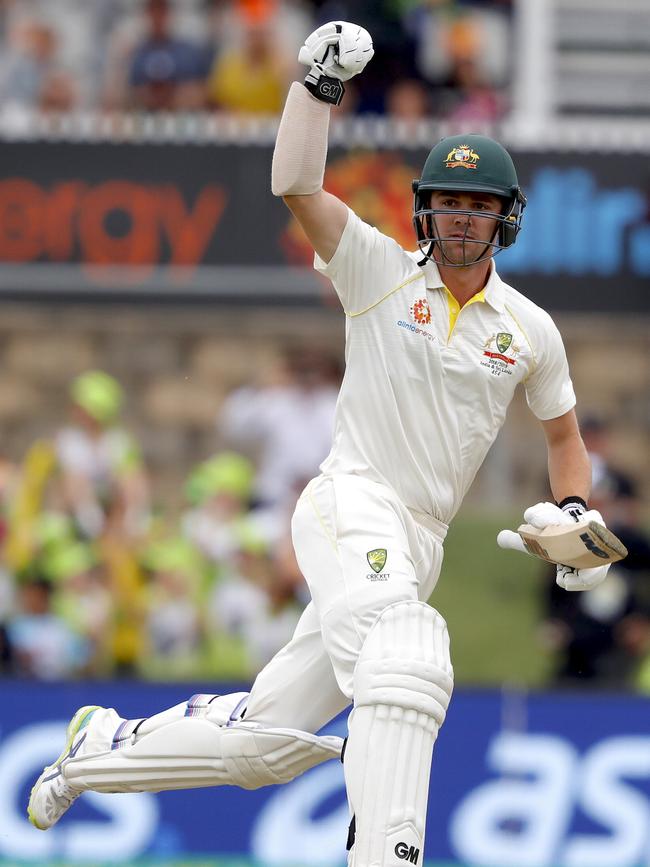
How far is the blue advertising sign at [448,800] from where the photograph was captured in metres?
7.40

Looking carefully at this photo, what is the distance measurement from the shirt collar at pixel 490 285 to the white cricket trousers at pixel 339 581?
0.56 m

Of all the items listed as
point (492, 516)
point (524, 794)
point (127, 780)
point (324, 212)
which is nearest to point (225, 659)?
point (524, 794)

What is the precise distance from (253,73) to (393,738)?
6.28 m

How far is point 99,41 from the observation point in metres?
10.7

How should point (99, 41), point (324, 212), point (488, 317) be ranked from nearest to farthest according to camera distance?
point (324, 212)
point (488, 317)
point (99, 41)

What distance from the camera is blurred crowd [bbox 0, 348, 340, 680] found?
827 centimetres

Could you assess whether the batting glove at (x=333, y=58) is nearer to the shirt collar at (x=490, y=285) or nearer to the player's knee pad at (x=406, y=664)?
the shirt collar at (x=490, y=285)

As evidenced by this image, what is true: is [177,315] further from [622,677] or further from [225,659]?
[622,677]

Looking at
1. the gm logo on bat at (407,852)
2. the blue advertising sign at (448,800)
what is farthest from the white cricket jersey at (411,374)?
the blue advertising sign at (448,800)

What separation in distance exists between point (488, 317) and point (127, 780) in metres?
1.59

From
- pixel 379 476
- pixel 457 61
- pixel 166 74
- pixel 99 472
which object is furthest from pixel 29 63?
pixel 379 476

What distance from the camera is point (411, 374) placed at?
477 cm

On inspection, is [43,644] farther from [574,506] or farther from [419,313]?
[419,313]

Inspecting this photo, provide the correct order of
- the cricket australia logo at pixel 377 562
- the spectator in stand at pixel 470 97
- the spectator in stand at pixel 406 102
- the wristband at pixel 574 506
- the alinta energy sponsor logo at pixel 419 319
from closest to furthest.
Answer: the cricket australia logo at pixel 377 562 < the alinta energy sponsor logo at pixel 419 319 < the wristband at pixel 574 506 < the spectator in stand at pixel 406 102 < the spectator in stand at pixel 470 97
